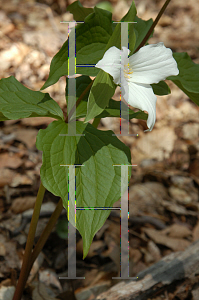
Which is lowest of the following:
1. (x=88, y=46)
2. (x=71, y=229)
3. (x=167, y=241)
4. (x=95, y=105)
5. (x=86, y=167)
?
(x=167, y=241)

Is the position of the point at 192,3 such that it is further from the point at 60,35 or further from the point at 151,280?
the point at 151,280

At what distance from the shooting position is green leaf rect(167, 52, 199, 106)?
1029 mm

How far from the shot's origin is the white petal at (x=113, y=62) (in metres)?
0.71

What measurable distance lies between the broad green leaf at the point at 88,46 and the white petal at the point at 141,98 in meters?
0.22

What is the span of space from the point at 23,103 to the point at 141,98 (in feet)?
1.51

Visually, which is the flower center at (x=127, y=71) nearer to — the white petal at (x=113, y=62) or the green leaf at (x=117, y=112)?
the white petal at (x=113, y=62)

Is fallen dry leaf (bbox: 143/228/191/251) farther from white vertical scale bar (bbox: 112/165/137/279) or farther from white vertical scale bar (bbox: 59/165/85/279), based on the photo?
white vertical scale bar (bbox: 59/165/85/279)

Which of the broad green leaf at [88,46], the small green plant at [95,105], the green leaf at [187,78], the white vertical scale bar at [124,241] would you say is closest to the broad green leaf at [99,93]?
the small green plant at [95,105]

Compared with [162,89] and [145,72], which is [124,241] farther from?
[145,72]

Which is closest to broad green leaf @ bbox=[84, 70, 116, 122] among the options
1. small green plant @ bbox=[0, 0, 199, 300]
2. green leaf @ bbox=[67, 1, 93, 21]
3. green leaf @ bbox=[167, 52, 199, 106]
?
small green plant @ bbox=[0, 0, 199, 300]

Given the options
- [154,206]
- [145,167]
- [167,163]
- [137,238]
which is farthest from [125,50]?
[167,163]

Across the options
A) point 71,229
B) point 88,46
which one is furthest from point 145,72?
point 71,229

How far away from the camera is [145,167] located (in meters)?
2.38

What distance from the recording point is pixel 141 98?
2.63ft
